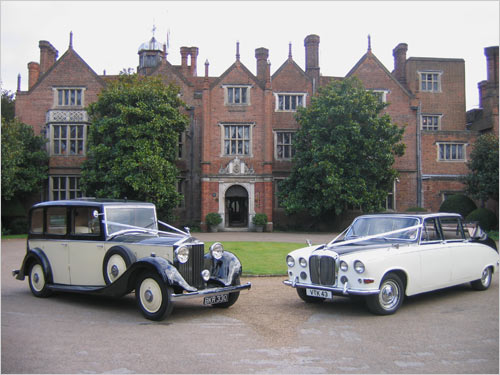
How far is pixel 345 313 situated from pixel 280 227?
21181 millimetres

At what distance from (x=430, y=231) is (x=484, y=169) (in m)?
19.0

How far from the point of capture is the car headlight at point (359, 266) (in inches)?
270

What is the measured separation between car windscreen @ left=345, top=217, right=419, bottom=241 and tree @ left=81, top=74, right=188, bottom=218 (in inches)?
628

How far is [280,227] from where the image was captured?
93.7 feet

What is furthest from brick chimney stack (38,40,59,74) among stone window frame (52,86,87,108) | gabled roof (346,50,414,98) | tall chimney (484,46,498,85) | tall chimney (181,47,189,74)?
tall chimney (484,46,498,85)

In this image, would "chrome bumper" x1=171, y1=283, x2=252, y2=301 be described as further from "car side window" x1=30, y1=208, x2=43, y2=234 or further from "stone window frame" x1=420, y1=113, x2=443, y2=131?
"stone window frame" x1=420, y1=113, x2=443, y2=131

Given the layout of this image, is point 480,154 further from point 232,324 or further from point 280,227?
point 232,324

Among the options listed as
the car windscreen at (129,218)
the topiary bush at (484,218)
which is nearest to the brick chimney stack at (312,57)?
the topiary bush at (484,218)

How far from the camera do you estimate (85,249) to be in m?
8.12

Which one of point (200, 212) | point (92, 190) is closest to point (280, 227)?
point (200, 212)

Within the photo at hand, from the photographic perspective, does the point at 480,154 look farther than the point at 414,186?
No

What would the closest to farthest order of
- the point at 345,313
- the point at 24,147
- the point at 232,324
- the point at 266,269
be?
the point at 232,324
the point at 345,313
the point at 266,269
the point at 24,147

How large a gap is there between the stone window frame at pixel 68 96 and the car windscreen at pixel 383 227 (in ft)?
80.9

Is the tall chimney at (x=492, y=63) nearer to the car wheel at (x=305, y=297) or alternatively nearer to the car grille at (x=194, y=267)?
the car wheel at (x=305, y=297)
